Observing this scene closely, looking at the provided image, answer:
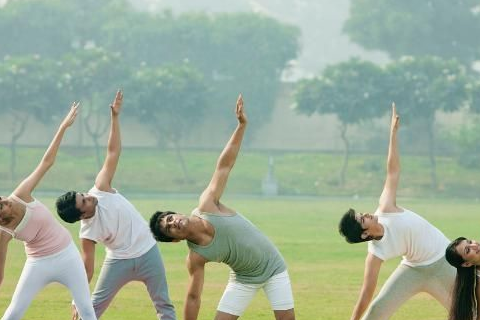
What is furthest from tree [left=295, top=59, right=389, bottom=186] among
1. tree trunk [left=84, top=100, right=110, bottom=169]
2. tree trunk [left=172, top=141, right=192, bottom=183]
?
tree trunk [left=84, top=100, right=110, bottom=169]

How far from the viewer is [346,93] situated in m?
77.7

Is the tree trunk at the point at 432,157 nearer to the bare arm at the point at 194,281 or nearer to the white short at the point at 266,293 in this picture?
the white short at the point at 266,293

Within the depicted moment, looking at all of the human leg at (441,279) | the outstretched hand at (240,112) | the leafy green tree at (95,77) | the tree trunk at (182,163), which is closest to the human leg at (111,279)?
the outstretched hand at (240,112)

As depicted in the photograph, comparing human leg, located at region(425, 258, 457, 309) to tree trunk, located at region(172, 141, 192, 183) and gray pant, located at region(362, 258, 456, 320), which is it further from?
tree trunk, located at region(172, 141, 192, 183)

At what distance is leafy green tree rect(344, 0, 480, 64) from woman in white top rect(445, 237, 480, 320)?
83.9 meters

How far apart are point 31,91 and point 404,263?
2574 inches

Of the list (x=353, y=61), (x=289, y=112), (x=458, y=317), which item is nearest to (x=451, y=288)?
(x=458, y=317)

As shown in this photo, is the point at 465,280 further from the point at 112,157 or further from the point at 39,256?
the point at 39,256

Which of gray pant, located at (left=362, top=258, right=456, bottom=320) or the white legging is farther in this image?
gray pant, located at (left=362, top=258, right=456, bottom=320)

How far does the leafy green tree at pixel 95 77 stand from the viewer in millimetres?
76688

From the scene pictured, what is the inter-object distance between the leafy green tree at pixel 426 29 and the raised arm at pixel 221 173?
83327mm

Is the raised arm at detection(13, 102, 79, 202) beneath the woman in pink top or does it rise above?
above

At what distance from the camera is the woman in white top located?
10.6 m

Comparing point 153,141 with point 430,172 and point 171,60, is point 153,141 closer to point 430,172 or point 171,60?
point 171,60
